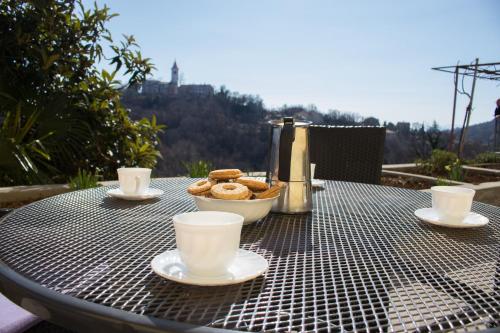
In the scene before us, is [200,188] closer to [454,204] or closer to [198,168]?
[454,204]

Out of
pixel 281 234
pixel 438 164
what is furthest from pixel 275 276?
pixel 438 164

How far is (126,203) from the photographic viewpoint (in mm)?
1331

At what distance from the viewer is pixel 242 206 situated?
1046 millimetres

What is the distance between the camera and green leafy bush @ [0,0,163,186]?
3656mm

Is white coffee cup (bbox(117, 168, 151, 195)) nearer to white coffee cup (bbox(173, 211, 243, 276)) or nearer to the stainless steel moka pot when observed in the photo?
the stainless steel moka pot

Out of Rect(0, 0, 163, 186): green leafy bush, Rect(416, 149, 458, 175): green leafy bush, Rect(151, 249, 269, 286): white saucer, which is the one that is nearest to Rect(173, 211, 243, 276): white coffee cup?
Rect(151, 249, 269, 286): white saucer

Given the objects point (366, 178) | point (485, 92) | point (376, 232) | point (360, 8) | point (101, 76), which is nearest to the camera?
point (376, 232)

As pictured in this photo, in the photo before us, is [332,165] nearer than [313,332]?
No

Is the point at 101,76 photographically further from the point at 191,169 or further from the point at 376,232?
the point at 376,232

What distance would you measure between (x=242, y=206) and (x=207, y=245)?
37cm

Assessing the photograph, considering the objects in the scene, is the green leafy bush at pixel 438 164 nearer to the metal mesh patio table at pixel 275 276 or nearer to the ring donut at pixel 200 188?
the metal mesh patio table at pixel 275 276

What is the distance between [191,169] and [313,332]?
3907mm

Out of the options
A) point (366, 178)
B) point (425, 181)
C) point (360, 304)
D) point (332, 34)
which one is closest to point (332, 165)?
point (366, 178)

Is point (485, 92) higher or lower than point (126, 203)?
higher
